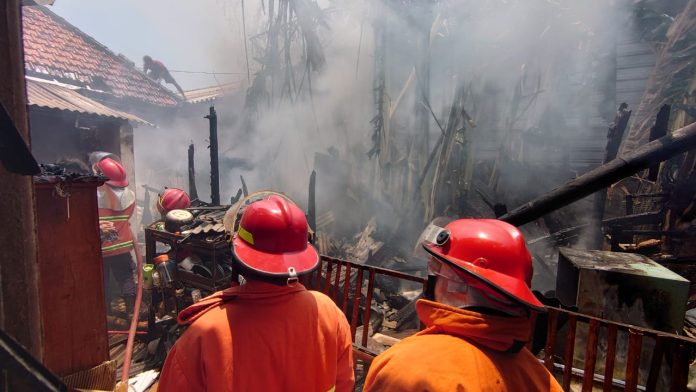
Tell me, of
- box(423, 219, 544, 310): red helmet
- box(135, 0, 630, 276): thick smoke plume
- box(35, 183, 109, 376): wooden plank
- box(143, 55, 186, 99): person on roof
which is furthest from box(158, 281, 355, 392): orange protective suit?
box(143, 55, 186, 99): person on roof

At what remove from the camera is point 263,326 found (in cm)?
153

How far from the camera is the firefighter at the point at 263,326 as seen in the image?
1.43 m

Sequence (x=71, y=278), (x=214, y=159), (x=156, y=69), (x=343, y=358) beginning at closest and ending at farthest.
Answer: (x=343, y=358) → (x=71, y=278) → (x=214, y=159) → (x=156, y=69)

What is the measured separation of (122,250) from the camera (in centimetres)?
603

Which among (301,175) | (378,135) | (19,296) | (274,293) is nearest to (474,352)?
(274,293)

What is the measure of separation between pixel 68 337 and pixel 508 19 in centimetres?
1127

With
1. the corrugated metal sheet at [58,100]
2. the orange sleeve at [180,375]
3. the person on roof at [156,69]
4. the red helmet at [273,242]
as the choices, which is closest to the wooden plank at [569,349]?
the red helmet at [273,242]

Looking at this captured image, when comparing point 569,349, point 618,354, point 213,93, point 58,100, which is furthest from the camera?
point 213,93

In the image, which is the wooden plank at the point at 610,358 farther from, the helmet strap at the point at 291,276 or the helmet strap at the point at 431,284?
the helmet strap at the point at 291,276

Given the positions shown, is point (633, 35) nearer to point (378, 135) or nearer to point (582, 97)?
point (582, 97)

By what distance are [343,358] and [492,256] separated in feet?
3.45

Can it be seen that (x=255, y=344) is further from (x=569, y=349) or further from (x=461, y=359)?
(x=569, y=349)

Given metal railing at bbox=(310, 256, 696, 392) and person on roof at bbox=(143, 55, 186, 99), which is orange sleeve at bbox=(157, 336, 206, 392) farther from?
person on roof at bbox=(143, 55, 186, 99)

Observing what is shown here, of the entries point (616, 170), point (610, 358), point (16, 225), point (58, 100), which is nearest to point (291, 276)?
point (16, 225)
